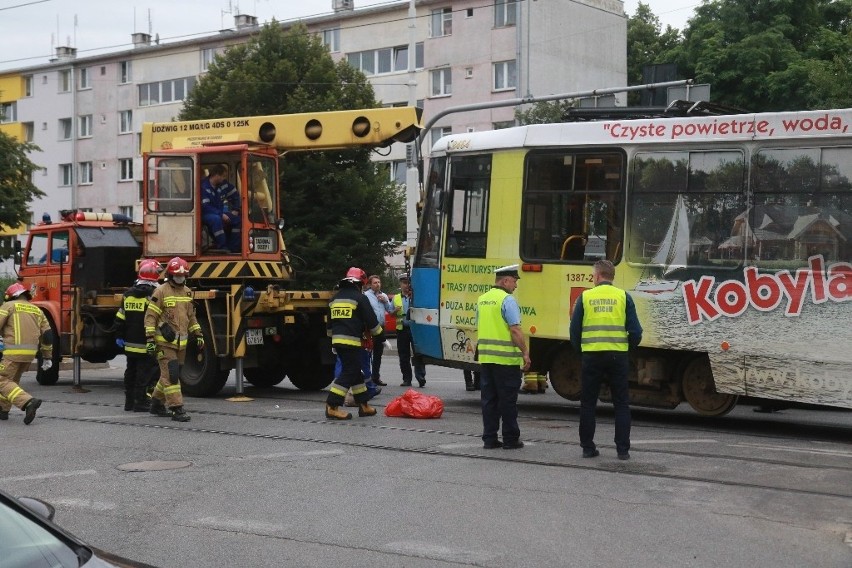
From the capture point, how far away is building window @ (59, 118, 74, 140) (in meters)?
63.2

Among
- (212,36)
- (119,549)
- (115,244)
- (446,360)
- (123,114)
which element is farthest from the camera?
(123,114)

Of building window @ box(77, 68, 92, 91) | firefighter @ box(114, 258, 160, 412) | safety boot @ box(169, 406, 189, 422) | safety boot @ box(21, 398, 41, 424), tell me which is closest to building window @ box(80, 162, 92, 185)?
building window @ box(77, 68, 92, 91)

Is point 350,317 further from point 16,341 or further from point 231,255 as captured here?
point 16,341

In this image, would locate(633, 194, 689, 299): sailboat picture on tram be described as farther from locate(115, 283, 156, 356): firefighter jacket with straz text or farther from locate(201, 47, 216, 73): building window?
locate(201, 47, 216, 73): building window

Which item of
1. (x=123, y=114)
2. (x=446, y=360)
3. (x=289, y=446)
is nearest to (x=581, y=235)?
(x=446, y=360)

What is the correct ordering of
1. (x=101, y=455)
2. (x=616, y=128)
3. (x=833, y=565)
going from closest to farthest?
(x=833, y=565) → (x=101, y=455) → (x=616, y=128)

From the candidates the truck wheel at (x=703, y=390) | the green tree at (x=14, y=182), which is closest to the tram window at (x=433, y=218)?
the truck wheel at (x=703, y=390)

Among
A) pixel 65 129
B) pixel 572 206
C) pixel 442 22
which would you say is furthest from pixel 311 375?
pixel 65 129

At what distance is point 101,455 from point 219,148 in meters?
6.76

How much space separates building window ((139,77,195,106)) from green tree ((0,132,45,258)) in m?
19.3

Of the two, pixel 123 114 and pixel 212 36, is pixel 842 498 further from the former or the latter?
pixel 123 114

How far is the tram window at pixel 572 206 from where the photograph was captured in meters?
13.7

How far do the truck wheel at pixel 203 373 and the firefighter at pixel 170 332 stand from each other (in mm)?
1945

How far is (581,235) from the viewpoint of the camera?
13.9 metres
